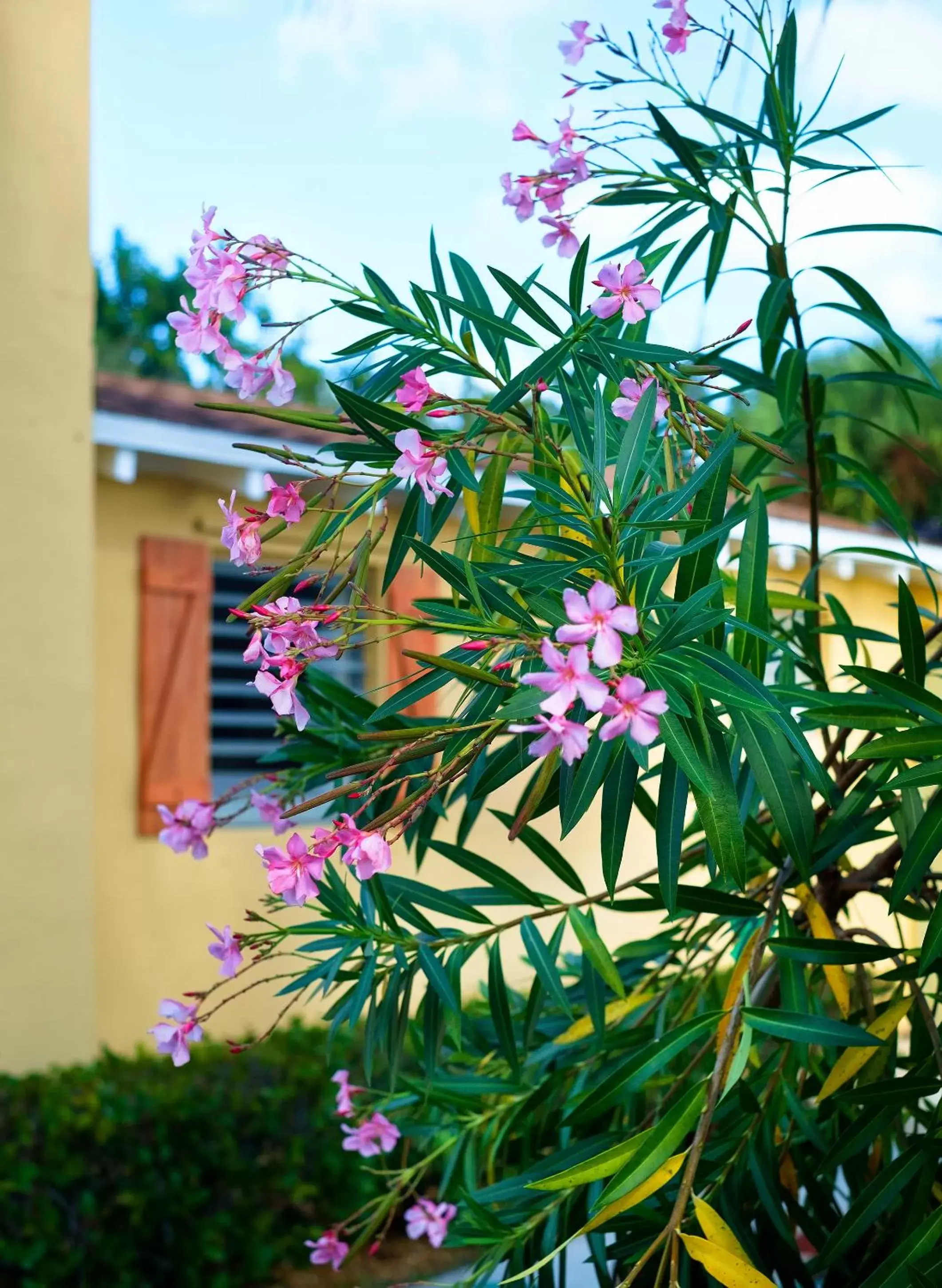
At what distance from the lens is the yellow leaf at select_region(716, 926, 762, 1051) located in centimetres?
137

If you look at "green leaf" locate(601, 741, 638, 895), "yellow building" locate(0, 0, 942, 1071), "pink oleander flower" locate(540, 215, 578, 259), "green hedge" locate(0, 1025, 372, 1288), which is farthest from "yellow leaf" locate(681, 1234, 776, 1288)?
"yellow building" locate(0, 0, 942, 1071)

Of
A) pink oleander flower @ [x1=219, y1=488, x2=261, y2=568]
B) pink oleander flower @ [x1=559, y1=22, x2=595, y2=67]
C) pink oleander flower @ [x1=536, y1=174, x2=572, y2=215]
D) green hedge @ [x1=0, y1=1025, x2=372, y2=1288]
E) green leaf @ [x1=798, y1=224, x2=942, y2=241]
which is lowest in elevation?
green hedge @ [x1=0, y1=1025, x2=372, y2=1288]

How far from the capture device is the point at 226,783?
19.5 feet

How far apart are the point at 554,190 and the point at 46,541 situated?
10.6 ft

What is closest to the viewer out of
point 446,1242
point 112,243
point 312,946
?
point 312,946

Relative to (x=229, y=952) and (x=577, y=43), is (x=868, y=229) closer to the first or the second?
(x=577, y=43)

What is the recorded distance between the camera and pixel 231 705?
6.01 metres

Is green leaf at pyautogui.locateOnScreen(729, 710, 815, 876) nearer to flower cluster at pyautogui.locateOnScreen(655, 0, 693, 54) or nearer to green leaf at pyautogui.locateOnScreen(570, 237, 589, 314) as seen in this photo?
green leaf at pyautogui.locateOnScreen(570, 237, 589, 314)

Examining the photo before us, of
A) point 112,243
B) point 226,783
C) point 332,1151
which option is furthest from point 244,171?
point 332,1151

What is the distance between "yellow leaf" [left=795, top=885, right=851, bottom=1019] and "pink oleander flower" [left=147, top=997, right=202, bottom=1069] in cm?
71

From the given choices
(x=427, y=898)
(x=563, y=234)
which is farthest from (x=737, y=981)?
(x=563, y=234)

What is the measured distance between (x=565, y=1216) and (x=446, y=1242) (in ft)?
0.62

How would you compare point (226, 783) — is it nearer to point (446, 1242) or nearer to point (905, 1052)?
point (905, 1052)

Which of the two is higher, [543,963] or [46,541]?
[46,541]
